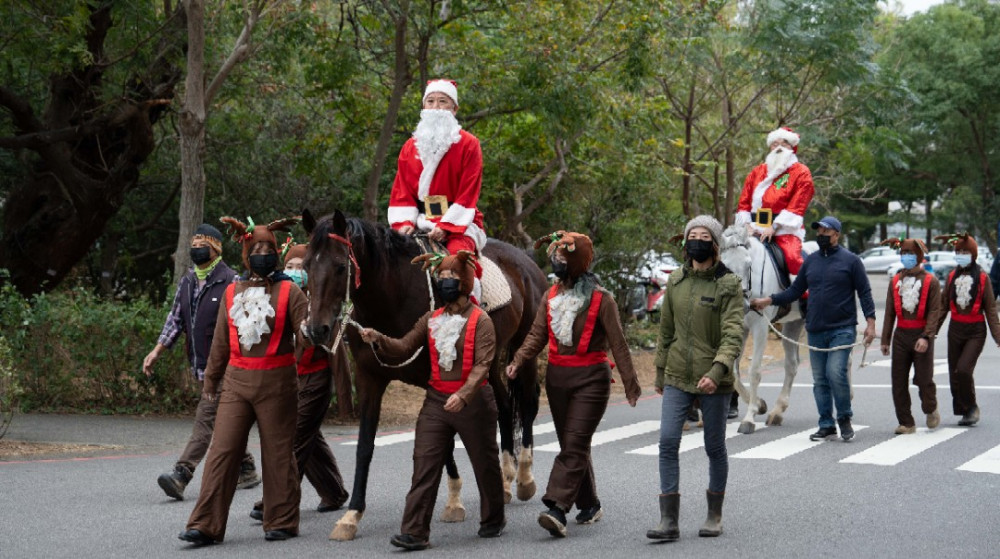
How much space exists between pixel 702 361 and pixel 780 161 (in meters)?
6.90

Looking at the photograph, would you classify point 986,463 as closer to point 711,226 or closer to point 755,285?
point 755,285

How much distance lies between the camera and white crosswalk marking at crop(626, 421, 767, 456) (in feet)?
38.5

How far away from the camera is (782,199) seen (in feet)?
46.6

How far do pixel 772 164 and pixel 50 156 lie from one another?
10.6 m

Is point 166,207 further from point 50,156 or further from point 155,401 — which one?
point 155,401

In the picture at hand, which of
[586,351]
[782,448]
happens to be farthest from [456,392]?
[782,448]

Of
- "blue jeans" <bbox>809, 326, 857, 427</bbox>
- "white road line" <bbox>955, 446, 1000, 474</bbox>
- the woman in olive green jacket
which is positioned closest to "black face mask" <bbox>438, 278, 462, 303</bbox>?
the woman in olive green jacket

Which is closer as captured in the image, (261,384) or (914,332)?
(261,384)

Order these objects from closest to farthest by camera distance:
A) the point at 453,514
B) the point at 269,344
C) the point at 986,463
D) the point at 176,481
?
the point at 269,344 < the point at 453,514 < the point at 176,481 < the point at 986,463

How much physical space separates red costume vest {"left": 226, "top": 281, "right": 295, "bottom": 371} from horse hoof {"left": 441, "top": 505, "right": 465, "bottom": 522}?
1.68 meters

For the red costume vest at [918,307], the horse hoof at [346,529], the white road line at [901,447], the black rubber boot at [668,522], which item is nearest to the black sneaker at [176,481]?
the horse hoof at [346,529]

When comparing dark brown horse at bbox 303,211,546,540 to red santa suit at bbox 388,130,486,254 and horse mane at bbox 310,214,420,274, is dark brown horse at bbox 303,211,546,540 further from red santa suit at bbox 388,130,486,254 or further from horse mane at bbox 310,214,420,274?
red santa suit at bbox 388,130,486,254

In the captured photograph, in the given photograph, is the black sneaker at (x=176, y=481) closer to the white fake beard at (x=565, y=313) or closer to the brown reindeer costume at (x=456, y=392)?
the brown reindeer costume at (x=456, y=392)

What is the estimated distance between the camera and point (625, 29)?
16547 millimetres
